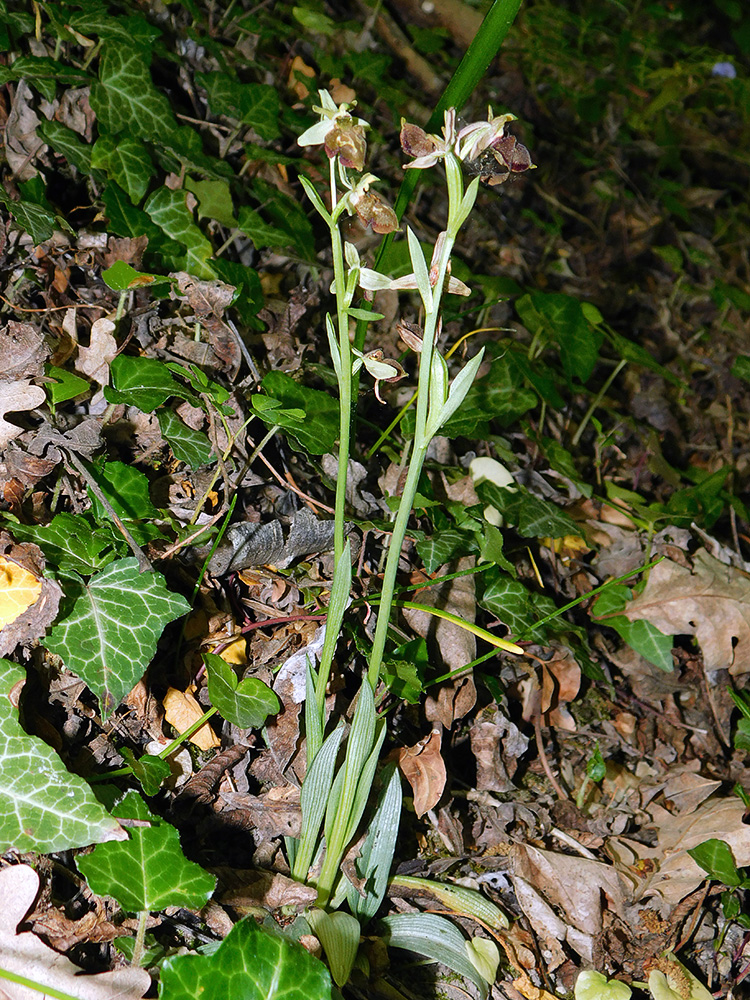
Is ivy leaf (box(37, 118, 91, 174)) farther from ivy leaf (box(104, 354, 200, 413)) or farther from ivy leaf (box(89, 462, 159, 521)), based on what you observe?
ivy leaf (box(89, 462, 159, 521))

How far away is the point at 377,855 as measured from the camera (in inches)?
46.0

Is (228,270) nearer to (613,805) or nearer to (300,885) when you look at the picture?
(300,885)

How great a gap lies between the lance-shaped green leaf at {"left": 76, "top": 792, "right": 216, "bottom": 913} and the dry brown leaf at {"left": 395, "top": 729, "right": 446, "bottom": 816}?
478 mm

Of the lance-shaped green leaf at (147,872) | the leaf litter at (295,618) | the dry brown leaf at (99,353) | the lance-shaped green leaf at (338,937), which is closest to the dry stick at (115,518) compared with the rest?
the leaf litter at (295,618)

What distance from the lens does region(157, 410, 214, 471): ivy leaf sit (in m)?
1.34

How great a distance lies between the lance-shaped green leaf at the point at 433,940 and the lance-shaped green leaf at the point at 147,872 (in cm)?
41

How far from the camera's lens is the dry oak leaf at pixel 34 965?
91 centimetres

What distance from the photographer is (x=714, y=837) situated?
4.91 ft

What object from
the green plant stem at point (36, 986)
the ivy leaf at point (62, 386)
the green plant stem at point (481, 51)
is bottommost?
the green plant stem at point (36, 986)

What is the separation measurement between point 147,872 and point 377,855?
38 centimetres

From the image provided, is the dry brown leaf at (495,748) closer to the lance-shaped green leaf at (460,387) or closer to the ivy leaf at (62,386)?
the lance-shaped green leaf at (460,387)

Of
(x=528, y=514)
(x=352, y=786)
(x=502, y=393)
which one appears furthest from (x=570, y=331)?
(x=352, y=786)

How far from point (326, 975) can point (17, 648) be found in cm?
68

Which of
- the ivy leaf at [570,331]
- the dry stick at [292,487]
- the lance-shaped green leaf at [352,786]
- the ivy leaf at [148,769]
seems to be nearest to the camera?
the lance-shaped green leaf at [352,786]
